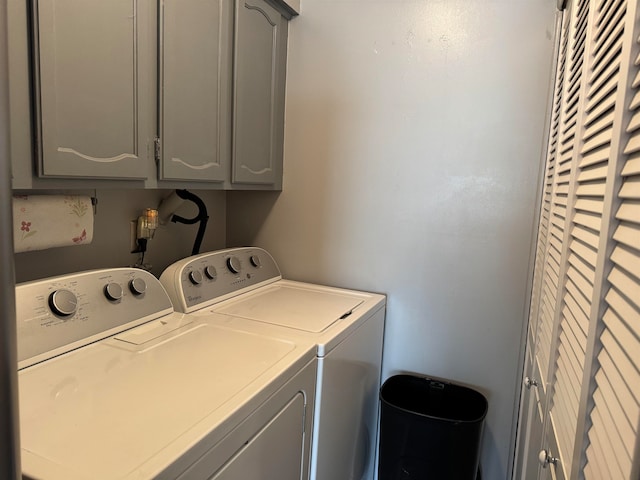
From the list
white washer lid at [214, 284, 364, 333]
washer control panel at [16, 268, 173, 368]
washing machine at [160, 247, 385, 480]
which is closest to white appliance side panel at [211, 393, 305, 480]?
washing machine at [160, 247, 385, 480]

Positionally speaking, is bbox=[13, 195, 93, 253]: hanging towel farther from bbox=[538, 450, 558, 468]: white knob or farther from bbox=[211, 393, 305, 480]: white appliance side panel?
bbox=[538, 450, 558, 468]: white knob

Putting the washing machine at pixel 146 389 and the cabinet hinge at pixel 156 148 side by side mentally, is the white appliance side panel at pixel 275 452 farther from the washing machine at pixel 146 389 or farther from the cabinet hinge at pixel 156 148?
the cabinet hinge at pixel 156 148

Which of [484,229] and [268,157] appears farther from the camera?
[268,157]

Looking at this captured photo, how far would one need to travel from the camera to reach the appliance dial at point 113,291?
4.43 feet

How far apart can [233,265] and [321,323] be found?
550mm

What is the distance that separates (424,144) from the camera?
191cm

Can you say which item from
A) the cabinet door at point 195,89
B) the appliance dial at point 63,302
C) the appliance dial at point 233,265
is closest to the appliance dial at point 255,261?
the appliance dial at point 233,265

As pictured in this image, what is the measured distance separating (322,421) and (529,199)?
3.94 feet

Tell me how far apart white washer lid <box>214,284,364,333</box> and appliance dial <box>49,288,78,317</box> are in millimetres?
524

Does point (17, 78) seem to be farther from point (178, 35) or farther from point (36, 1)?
point (178, 35)

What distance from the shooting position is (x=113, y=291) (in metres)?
1.37

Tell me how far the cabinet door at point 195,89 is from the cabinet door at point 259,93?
65mm

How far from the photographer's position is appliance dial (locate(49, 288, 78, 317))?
120cm

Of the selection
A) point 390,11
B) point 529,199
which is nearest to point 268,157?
point 390,11
